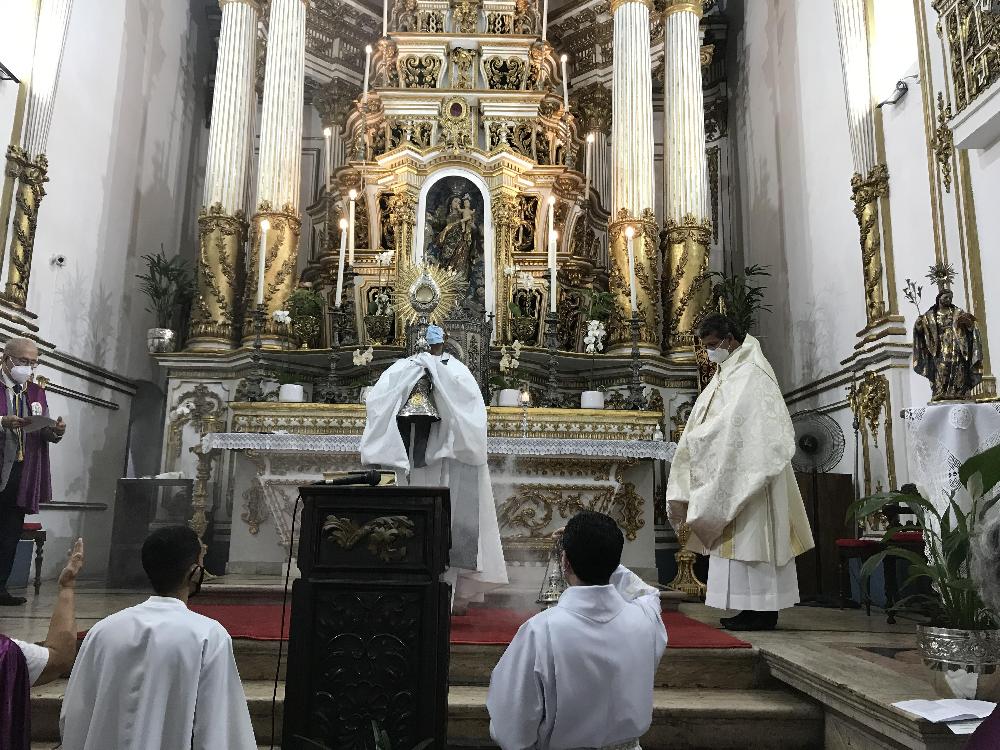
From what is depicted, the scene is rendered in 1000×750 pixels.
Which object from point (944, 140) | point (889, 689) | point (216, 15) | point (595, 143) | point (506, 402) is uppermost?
point (216, 15)

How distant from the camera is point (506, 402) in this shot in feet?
25.8

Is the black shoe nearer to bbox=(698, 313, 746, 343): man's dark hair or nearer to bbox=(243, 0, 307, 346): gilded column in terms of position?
bbox=(698, 313, 746, 343): man's dark hair

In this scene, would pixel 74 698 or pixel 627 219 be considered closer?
pixel 74 698

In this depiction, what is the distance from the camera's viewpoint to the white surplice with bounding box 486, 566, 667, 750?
2346 millimetres

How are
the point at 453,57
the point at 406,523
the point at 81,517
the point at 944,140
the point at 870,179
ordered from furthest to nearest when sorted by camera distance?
1. the point at 453,57
2. the point at 81,517
3. the point at 870,179
4. the point at 944,140
5. the point at 406,523

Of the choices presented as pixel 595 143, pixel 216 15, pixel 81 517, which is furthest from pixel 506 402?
pixel 216 15

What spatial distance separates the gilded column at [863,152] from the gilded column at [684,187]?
6.61 feet

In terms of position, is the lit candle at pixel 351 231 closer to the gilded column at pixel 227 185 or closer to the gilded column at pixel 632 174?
the gilded column at pixel 227 185

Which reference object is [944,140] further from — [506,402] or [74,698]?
[74,698]

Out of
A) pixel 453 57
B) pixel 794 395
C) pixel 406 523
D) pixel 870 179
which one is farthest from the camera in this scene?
pixel 453 57

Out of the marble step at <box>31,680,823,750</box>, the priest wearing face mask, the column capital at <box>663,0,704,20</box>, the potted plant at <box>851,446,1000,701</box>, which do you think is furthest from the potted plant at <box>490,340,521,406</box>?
the column capital at <box>663,0,704,20</box>

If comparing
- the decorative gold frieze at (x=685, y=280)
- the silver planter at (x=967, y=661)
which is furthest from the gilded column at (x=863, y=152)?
the silver planter at (x=967, y=661)

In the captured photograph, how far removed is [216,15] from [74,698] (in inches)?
467

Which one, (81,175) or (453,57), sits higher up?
(453,57)
